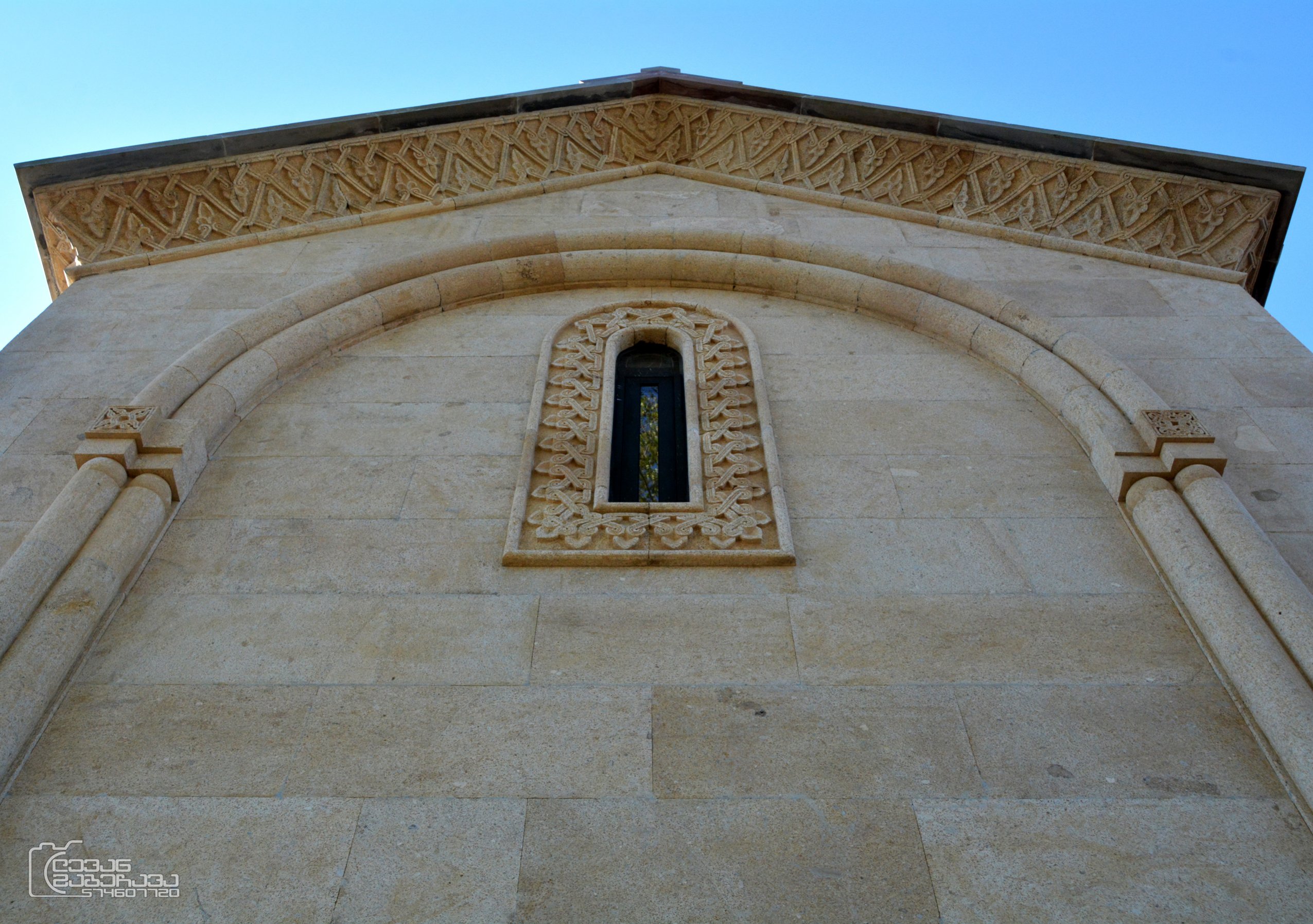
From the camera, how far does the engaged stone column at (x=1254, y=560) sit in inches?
167

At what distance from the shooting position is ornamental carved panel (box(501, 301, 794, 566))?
500 centimetres

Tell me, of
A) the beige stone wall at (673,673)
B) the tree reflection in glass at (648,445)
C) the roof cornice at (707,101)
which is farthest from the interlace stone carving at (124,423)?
the roof cornice at (707,101)

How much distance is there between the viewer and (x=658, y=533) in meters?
5.06

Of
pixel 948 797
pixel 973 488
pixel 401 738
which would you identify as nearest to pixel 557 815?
pixel 401 738

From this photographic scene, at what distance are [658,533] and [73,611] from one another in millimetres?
2519

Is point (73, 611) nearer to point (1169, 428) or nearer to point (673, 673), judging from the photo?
point (673, 673)

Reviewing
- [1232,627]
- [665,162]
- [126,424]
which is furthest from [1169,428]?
[126,424]

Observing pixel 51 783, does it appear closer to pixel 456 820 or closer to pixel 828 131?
pixel 456 820

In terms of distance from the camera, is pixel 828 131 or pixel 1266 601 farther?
pixel 828 131

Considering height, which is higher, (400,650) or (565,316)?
(565,316)

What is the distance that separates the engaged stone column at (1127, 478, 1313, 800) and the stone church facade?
0.02 m

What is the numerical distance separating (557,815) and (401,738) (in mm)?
714

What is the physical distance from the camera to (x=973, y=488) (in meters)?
5.43

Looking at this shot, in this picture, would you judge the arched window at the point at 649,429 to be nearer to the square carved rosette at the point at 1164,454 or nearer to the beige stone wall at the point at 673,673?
the beige stone wall at the point at 673,673
